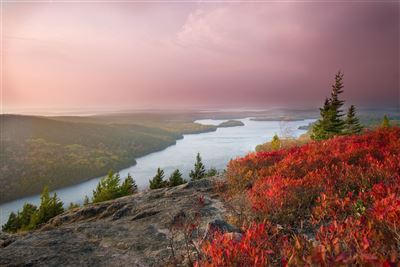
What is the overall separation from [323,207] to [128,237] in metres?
5.84

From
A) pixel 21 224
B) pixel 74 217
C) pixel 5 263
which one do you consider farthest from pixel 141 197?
pixel 21 224

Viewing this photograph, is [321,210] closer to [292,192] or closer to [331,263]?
[292,192]

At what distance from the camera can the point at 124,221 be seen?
10125 mm

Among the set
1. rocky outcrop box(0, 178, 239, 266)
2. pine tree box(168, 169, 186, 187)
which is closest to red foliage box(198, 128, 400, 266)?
rocky outcrop box(0, 178, 239, 266)

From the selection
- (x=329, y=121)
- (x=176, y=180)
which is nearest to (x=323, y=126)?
(x=329, y=121)

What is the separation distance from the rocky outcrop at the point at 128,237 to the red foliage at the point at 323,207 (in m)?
1.48

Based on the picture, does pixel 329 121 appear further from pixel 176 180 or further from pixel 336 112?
pixel 176 180

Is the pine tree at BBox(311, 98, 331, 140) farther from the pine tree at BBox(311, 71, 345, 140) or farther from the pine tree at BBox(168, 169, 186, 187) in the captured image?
the pine tree at BBox(168, 169, 186, 187)

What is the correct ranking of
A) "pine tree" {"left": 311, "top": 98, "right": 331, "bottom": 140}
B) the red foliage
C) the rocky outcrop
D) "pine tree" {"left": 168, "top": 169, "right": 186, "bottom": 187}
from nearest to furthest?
1. the red foliage
2. the rocky outcrop
3. "pine tree" {"left": 168, "top": 169, "right": 186, "bottom": 187}
4. "pine tree" {"left": 311, "top": 98, "right": 331, "bottom": 140}

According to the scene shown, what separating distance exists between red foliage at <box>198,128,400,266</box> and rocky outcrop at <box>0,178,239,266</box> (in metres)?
1.48

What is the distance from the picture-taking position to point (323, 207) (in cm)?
738

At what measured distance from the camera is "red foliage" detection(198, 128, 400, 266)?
Result: 12.9 ft

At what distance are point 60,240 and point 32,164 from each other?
196267mm

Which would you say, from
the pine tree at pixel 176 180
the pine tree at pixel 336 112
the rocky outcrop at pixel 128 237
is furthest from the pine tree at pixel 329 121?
the rocky outcrop at pixel 128 237
